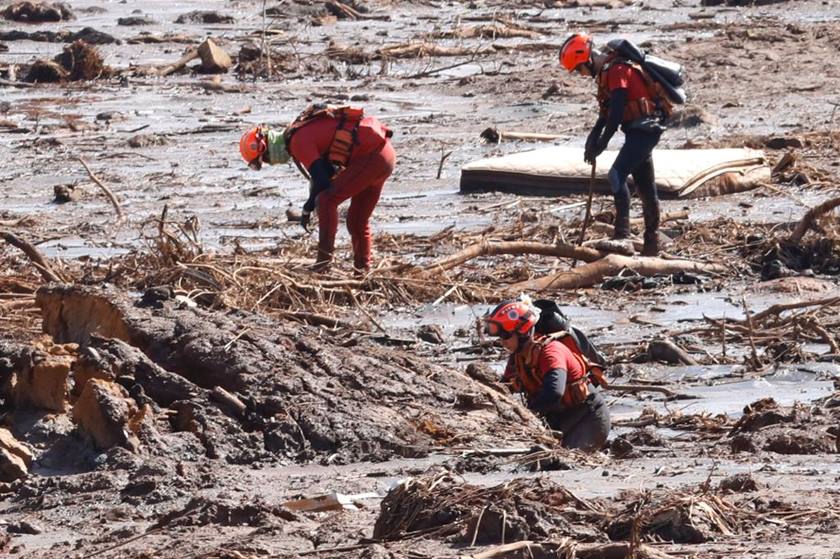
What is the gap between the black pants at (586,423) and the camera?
25.0 feet

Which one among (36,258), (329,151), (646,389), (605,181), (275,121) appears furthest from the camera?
Result: (275,121)

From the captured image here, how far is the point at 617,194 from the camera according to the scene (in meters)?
12.2

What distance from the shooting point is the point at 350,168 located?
1082cm

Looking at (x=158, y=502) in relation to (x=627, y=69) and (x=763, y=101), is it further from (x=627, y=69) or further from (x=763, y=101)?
(x=763, y=101)

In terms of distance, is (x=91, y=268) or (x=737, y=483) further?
(x=91, y=268)

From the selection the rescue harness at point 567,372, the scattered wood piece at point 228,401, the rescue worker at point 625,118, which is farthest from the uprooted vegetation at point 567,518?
the rescue worker at point 625,118

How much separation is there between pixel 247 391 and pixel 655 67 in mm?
5052

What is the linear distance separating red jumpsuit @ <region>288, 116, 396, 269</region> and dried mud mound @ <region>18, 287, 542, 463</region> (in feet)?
8.21

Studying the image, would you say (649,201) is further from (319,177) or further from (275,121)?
(275,121)

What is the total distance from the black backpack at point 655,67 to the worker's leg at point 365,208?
66.4 inches

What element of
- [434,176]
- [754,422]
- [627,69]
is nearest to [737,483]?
[754,422]

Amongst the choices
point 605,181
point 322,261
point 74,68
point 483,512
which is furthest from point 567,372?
point 74,68

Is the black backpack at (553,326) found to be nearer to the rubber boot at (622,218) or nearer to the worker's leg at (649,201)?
the worker's leg at (649,201)

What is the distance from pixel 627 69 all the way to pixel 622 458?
500 cm
